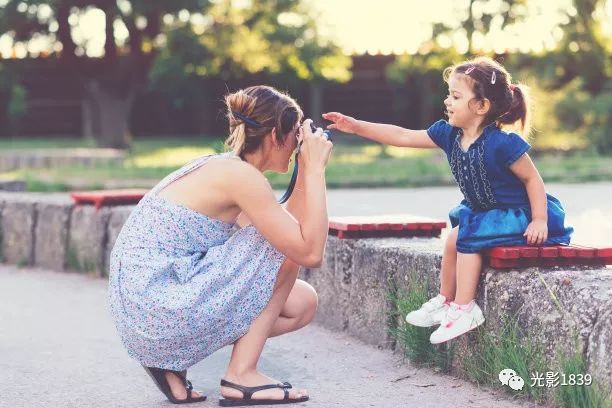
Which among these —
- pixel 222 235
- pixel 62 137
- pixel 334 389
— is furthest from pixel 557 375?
pixel 62 137

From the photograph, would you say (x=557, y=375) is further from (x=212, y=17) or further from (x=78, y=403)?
(x=212, y=17)

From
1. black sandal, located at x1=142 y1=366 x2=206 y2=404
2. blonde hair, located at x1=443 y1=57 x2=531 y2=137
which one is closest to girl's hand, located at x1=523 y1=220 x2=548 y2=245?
blonde hair, located at x1=443 y1=57 x2=531 y2=137

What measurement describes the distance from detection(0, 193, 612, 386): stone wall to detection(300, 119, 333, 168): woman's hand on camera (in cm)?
73

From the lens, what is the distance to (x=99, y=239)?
670 cm

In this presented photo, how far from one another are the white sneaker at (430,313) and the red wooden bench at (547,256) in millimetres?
266

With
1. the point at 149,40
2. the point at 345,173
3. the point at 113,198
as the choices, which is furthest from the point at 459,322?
the point at 149,40

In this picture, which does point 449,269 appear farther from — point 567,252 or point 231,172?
point 231,172

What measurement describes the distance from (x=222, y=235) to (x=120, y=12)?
1609cm

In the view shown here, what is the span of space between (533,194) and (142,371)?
1.70m

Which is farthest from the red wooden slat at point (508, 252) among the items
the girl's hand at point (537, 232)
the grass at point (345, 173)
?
the grass at point (345, 173)

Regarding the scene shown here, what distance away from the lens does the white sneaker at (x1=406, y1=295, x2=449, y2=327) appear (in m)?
3.93

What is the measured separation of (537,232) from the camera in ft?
12.3

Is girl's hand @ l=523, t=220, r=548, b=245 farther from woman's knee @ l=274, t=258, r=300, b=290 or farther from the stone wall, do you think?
woman's knee @ l=274, t=258, r=300, b=290

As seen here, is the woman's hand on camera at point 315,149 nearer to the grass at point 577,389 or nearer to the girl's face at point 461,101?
the girl's face at point 461,101
